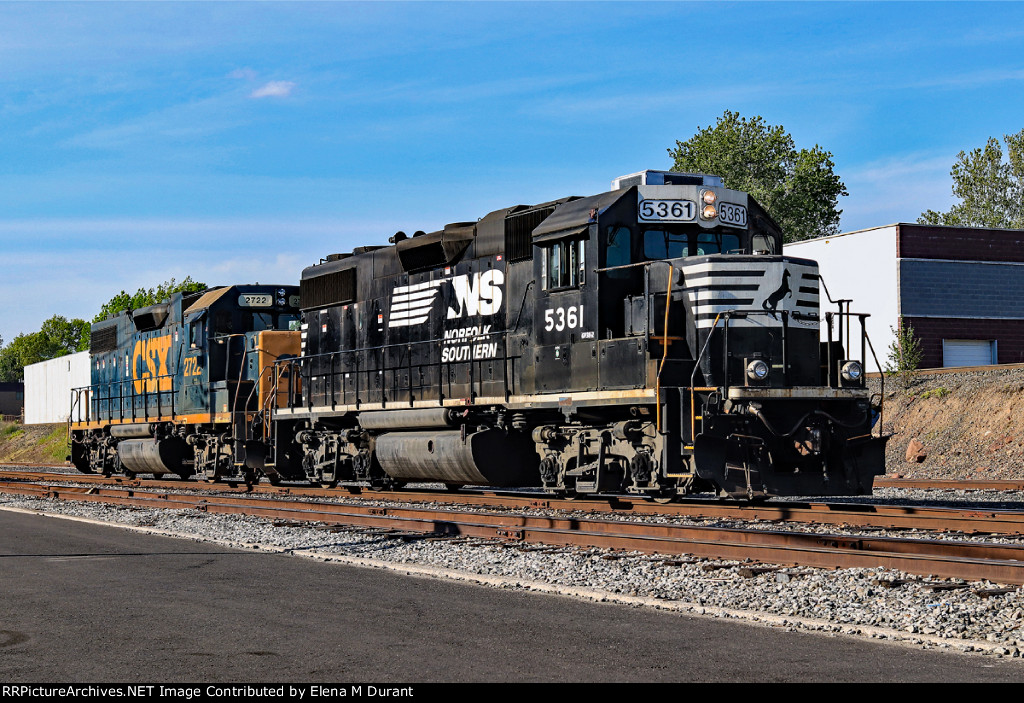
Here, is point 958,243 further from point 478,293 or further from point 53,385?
point 53,385

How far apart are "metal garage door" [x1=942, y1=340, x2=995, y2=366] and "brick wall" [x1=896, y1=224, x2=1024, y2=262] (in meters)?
2.83

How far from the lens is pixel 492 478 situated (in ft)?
51.2

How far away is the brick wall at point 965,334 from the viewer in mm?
36031

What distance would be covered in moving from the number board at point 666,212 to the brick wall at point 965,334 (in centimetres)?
2424

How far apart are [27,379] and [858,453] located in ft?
222

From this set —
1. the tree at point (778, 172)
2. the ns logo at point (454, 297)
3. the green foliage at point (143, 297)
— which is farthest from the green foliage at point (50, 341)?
the ns logo at point (454, 297)

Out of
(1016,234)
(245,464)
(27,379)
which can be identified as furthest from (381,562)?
(27,379)

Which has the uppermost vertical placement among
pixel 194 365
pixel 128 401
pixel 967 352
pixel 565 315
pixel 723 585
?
pixel 967 352

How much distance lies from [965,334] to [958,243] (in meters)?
3.08

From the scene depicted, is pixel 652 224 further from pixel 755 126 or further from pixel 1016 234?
pixel 755 126

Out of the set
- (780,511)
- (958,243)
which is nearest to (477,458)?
(780,511)

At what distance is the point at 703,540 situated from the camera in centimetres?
1033

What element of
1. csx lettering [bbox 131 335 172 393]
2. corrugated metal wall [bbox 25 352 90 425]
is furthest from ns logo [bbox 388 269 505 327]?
corrugated metal wall [bbox 25 352 90 425]

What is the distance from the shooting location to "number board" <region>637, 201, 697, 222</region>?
13695 millimetres
